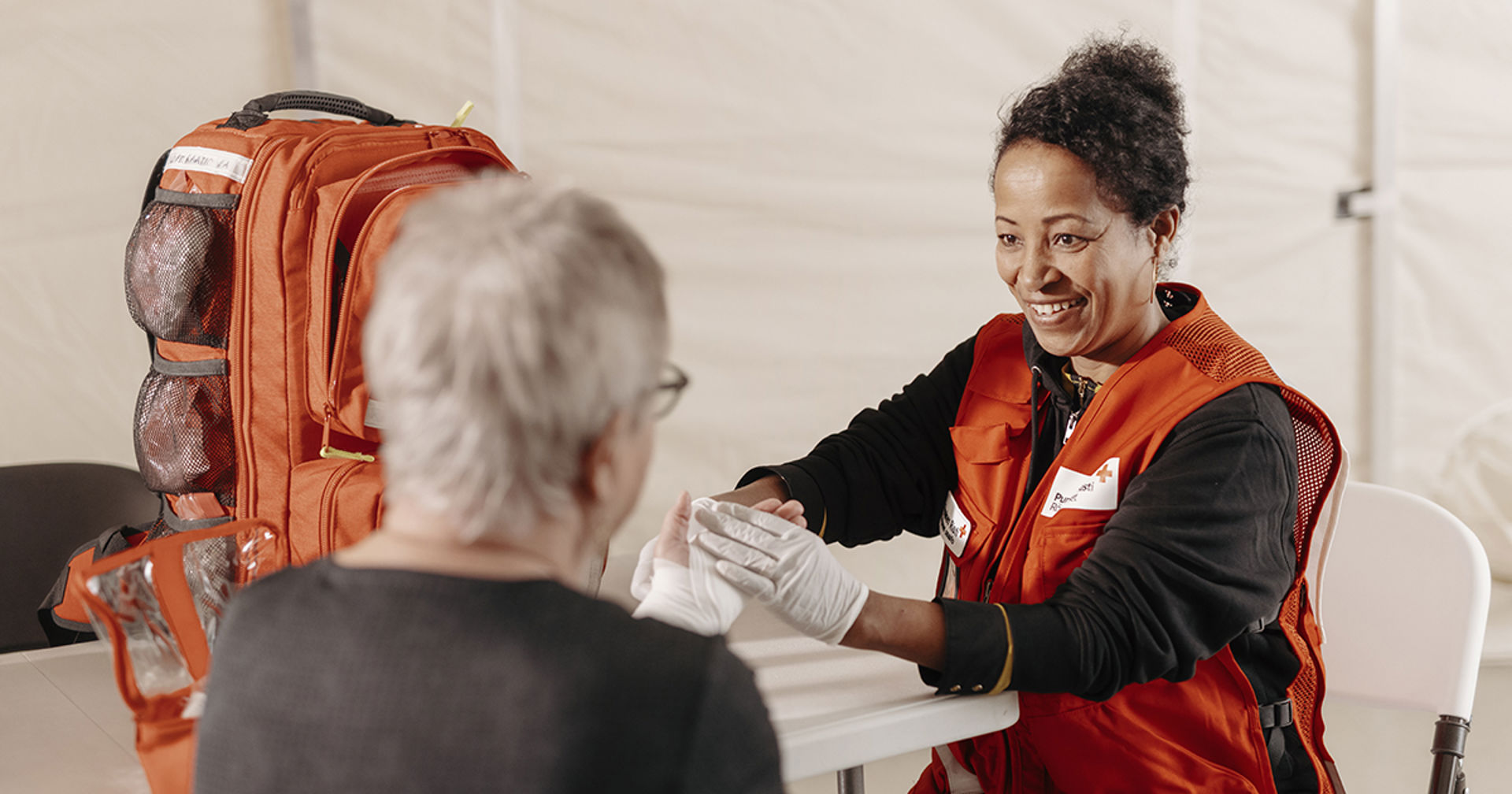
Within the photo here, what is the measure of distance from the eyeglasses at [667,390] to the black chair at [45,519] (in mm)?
1605

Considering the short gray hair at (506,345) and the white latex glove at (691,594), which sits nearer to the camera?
the short gray hair at (506,345)

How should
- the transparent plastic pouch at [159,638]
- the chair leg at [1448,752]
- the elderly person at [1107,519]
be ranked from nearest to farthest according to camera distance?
the transparent plastic pouch at [159,638] < the elderly person at [1107,519] < the chair leg at [1448,752]

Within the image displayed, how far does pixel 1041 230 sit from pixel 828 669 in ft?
1.82

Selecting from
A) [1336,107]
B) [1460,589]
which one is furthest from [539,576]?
[1336,107]

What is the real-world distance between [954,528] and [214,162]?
1.08m

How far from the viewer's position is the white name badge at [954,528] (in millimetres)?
1481

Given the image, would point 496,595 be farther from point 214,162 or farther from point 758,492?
point 214,162

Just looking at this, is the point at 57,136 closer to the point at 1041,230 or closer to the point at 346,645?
the point at 1041,230

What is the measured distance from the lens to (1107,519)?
4.15 feet

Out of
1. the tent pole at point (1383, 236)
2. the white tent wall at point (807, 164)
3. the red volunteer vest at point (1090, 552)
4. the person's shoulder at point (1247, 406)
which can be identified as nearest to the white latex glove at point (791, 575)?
the red volunteer vest at point (1090, 552)

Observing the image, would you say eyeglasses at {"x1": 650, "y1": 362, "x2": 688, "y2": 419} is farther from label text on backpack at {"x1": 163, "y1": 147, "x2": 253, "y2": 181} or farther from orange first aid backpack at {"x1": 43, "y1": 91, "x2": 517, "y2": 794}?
label text on backpack at {"x1": 163, "y1": 147, "x2": 253, "y2": 181}

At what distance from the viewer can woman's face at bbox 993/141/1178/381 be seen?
134cm

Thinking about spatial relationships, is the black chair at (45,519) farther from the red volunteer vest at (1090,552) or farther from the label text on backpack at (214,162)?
the red volunteer vest at (1090,552)

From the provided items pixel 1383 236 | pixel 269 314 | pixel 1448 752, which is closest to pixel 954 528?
pixel 1448 752
